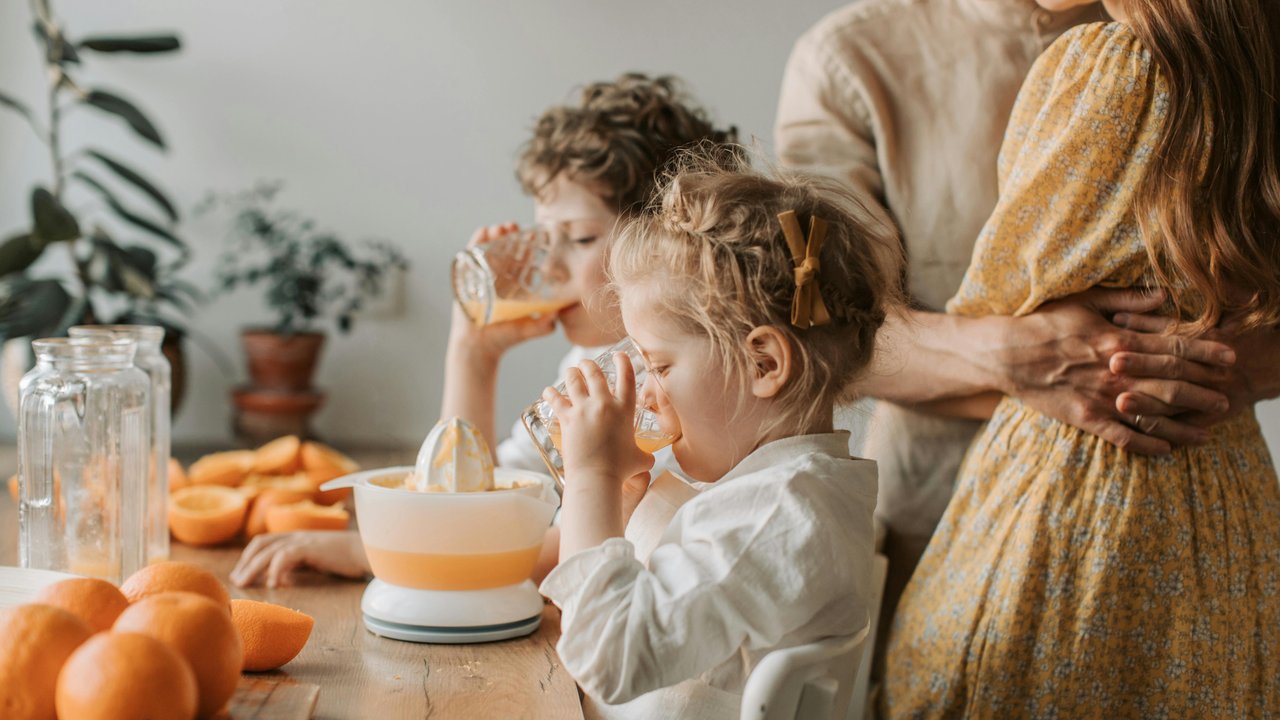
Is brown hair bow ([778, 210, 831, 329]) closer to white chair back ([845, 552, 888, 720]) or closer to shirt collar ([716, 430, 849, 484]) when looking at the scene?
shirt collar ([716, 430, 849, 484])

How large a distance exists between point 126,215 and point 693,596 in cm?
284

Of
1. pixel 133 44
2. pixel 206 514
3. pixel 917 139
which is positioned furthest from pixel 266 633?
pixel 133 44

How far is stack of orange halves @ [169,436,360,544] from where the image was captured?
55.2 inches

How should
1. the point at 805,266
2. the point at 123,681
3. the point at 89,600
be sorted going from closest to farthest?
1. the point at 123,681
2. the point at 89,600
3. the point at 805,266

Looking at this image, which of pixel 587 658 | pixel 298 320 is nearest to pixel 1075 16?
pixel 587 658

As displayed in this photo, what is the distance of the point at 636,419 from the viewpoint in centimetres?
100

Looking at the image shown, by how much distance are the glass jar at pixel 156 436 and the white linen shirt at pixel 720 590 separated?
59 cm

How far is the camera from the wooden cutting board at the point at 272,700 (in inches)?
31.4

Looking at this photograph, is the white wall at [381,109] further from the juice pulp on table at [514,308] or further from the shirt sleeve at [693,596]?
the shirt sleeve at [693,596]

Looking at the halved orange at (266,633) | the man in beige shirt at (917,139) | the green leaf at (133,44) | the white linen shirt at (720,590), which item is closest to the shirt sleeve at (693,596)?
the white linen shirt at (720,590)

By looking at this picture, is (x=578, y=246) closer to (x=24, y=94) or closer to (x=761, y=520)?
(x=761, y=520)

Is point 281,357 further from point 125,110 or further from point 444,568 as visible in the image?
point 444,568

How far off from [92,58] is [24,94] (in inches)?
9.0

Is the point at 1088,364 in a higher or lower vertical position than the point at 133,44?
lower
